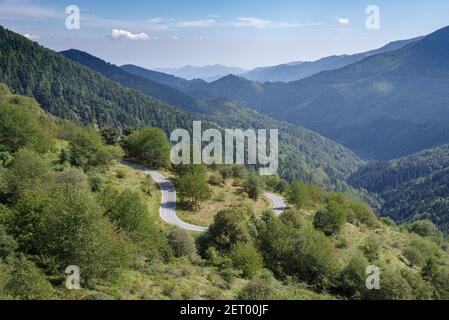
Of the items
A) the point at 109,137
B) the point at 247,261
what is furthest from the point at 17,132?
the point at 247,261

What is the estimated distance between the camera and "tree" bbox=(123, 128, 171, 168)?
238 feet

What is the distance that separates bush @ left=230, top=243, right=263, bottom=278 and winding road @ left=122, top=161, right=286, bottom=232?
11.9 meters

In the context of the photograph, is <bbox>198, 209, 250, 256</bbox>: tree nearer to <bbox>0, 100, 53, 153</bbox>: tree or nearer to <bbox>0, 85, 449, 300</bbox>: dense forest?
<bbox>0, 85, 449, 300</bbox>: dense forest

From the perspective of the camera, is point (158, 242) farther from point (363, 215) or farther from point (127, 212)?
point (363, 215)

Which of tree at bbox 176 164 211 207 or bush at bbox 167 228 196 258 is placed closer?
bush at bbox 167 228 196 258

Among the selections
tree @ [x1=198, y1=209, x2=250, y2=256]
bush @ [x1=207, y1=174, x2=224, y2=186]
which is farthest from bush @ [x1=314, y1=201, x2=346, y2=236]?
bush @ [x1=207, y1=174, x2=224, y2=186]

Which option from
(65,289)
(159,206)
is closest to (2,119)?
(159,206)

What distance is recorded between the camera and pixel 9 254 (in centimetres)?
2602

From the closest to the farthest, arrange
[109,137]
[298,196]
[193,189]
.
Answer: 1. [193,189]
2. [298,196]
3. [109,137]

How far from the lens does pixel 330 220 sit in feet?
188

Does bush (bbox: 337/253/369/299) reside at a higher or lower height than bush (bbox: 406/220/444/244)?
higher

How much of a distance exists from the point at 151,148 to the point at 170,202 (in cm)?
1878
